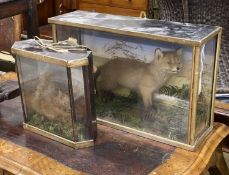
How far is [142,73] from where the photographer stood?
92cm

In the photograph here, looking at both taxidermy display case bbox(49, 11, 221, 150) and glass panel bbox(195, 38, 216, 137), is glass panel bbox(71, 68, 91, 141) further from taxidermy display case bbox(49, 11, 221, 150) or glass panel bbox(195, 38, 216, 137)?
glass panel bbox(195, 38, 216, 137)

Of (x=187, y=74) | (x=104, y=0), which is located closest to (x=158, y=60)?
(x=187, y=74)

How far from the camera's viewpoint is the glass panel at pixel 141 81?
2.83 feet

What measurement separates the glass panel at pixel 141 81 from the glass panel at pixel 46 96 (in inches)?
5.3

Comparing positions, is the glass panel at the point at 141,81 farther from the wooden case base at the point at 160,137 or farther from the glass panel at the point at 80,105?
the glass panel at the point at 80,105

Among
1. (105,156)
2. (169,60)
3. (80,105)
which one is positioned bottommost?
(105,156)

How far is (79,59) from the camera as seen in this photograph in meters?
0.82

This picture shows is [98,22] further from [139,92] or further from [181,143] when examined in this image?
[181,143]

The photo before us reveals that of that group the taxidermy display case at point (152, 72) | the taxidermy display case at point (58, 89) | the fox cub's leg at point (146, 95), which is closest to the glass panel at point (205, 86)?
the taxidermy display case at point (152, 72)

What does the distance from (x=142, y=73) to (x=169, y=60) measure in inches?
3.5

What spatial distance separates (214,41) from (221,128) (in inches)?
9.8

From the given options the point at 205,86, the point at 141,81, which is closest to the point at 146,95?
the point at 141,81

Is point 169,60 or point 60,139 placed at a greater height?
point 169,60

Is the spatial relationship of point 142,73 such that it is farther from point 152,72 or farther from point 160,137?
point 160,137
